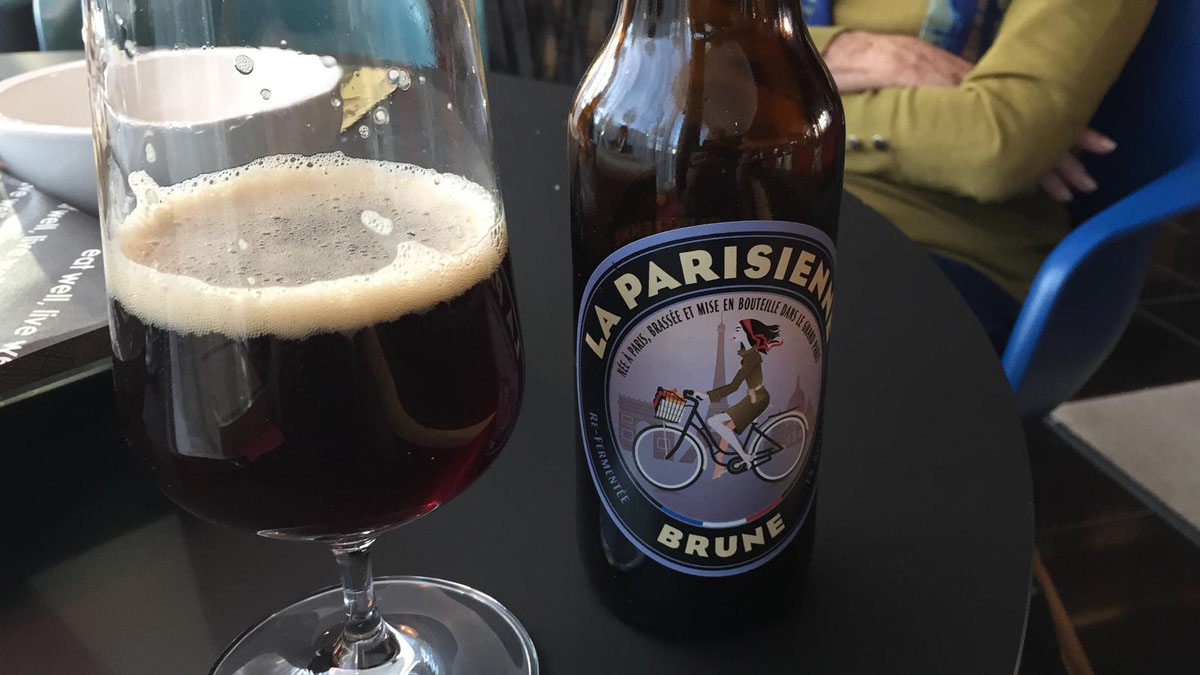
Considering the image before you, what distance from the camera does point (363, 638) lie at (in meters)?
0.55

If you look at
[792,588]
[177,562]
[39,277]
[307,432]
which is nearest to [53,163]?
[39,277]

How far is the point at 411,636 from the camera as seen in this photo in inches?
22.5

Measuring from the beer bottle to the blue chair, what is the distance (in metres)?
0.61

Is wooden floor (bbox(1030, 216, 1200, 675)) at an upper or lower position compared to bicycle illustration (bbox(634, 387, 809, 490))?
lower

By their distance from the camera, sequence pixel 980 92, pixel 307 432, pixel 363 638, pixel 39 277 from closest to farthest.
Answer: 1. pixel 307 432
2. pixel 363 638
3. pixel 39 277
4. pixel 980 92

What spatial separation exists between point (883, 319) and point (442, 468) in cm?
41

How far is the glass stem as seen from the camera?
1.68 ft

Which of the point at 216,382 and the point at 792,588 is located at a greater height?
the point at 216,382

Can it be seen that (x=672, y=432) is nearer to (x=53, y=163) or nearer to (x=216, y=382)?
(x=216, y=382)

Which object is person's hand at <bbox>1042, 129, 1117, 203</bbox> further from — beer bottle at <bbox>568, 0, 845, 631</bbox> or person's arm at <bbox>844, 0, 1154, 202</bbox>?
beer bottle at <bbox>568, 0, 845, 631</bbox>

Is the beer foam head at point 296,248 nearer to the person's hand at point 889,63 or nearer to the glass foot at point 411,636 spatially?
the glass foot at point 411,636

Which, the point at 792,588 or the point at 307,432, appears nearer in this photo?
the point at 307,432

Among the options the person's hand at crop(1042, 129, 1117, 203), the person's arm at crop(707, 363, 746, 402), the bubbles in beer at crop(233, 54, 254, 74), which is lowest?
the person's hand at crop(1042, 129, 1117, 203)

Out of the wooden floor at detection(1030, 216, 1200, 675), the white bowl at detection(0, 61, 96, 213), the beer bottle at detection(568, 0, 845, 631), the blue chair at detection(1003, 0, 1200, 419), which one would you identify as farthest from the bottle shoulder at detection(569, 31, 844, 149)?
the wooden floor at detection(1030, 216, 1200, 675)
